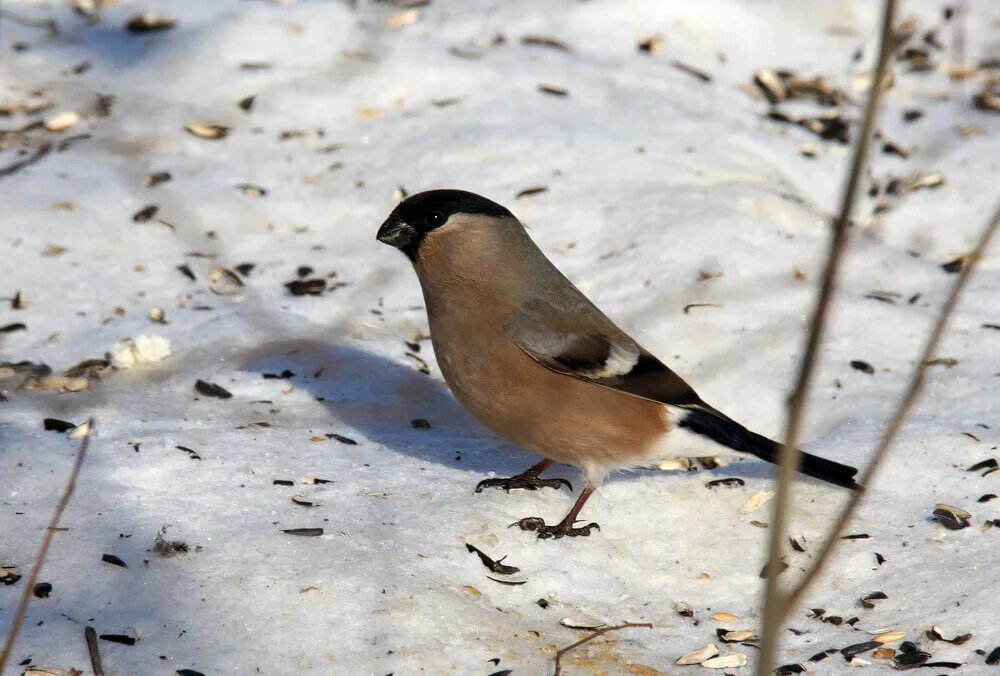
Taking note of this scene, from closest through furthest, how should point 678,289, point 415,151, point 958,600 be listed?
point 958,600
point 678,289
point 415,151

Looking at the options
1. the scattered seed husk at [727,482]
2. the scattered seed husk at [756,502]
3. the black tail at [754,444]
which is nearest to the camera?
the black tail at [754,444]

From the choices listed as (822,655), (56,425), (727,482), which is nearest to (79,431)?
(56,425)

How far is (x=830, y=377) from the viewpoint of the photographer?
181 inches

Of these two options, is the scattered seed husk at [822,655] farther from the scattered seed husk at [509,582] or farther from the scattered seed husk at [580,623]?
the scattered seed husk at [509,582]

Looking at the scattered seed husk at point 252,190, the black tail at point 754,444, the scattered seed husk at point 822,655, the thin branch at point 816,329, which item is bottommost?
the scattered seed husk at point 822,655

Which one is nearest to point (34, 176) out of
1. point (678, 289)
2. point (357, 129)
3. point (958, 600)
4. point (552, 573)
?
point (357, 129)

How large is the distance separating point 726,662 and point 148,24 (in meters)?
5.21

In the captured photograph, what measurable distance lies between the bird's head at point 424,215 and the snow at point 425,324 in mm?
741

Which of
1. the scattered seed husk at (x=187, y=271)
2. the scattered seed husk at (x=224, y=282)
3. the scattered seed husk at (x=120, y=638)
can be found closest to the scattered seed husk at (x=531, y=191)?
the scattered seed husk at (x=224, y=282)

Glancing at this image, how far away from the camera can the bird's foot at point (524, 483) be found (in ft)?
12.5

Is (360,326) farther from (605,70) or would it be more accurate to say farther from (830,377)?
(605,70)

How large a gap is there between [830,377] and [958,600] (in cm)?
146

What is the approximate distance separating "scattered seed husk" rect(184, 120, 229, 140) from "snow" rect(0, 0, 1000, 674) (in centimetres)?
4

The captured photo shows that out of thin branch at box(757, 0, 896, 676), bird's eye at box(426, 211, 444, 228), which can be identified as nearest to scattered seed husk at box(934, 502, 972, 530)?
bird's eye at box(426, 211, 444, 228)
